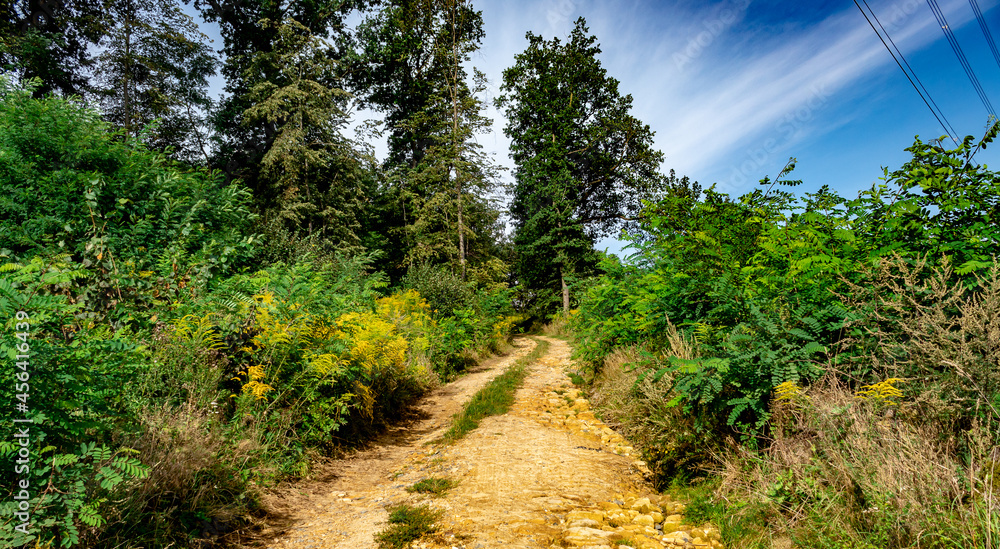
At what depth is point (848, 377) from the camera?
3211 millimetres

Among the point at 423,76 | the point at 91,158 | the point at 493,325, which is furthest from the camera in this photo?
the point at 423,76

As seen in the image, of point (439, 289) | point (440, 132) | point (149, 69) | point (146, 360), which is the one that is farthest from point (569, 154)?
point (146, 360)

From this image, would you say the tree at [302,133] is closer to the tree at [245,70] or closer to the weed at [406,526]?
the tree at [245,70]

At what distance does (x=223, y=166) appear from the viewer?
19422 mm

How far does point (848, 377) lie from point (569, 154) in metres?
24.7

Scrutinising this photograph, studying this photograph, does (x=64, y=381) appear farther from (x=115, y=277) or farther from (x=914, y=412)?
(x=914, y=412)

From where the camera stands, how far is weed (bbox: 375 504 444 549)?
10.1 ft

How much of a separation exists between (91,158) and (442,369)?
7998mm

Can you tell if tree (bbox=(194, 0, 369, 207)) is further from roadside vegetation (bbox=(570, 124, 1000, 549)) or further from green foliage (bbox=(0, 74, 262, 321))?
roadside vegetation (bbox=(570, 124, 1000, 549))

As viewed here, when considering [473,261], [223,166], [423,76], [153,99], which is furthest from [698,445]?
[423,76]

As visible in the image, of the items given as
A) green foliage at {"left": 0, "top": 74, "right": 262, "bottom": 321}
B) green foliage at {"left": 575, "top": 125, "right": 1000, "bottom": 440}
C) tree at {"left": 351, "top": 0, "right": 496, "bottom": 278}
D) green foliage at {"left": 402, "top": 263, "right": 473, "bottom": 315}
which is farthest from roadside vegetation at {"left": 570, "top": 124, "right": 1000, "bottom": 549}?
tree at {"left": 351, "top": 0, "right": 496, "bottom": 278}

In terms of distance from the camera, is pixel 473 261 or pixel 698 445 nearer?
pixel 698 445

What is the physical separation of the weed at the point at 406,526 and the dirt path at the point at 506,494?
0.08 meters

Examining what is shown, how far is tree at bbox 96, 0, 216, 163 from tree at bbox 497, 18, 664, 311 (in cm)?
1715
